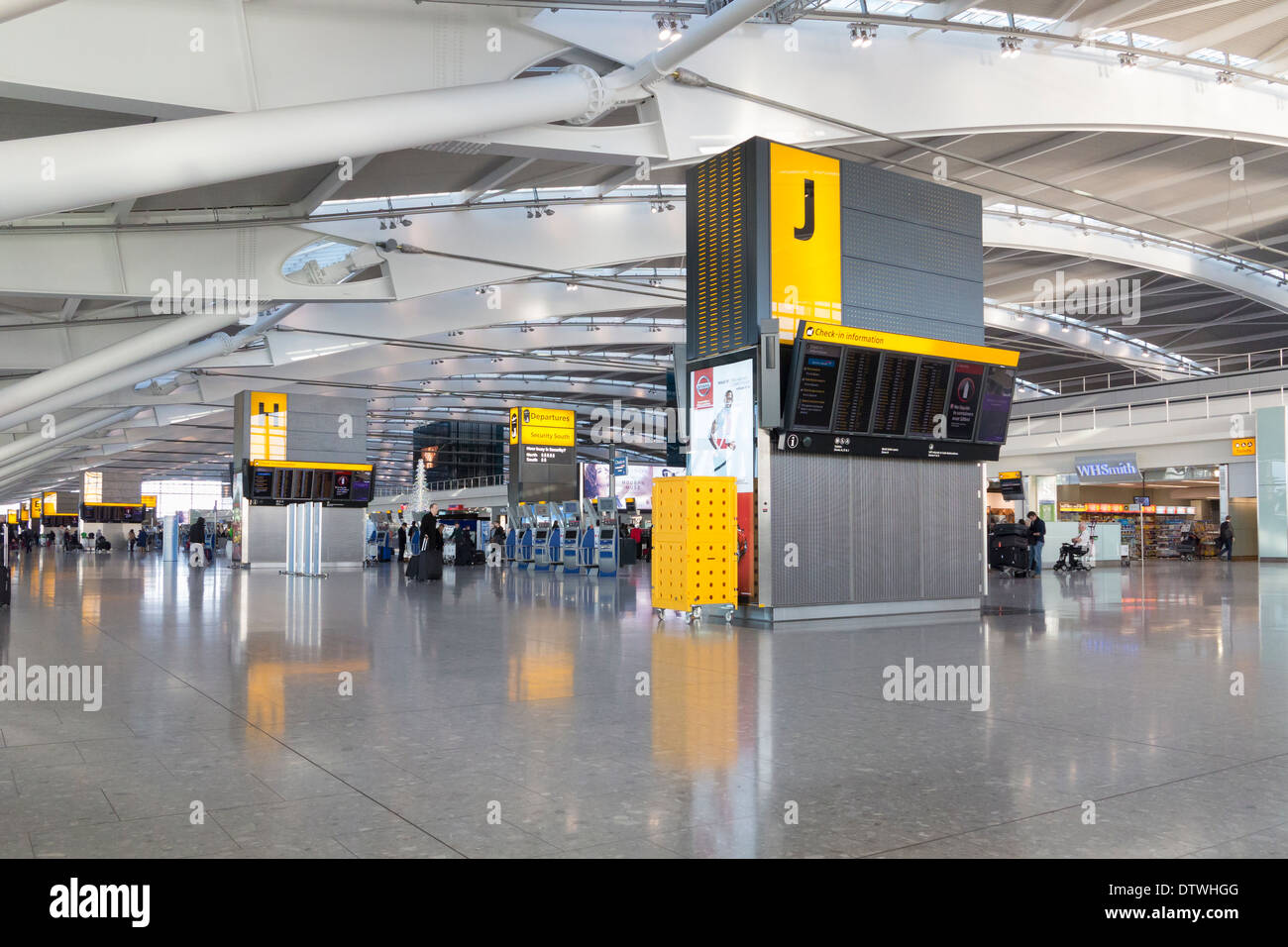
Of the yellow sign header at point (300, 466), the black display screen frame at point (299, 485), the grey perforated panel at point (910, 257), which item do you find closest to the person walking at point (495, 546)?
the black display screen frame at point (299, 485)

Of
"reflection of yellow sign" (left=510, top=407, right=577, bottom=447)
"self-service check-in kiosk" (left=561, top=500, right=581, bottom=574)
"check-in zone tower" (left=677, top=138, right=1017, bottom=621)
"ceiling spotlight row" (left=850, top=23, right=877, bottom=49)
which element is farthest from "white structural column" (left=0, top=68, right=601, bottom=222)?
"reflection of yellow sign" (left=510, top=407, right=577, bottom=447)

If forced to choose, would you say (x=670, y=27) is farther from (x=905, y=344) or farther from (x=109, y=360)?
(x=109, y=360)

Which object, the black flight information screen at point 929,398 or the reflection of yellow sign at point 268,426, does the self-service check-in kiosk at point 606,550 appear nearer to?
the reflection of yellow sign at point 268,426

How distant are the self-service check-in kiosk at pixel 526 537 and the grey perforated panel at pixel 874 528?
18.1 metres

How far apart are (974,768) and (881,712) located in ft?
4.77

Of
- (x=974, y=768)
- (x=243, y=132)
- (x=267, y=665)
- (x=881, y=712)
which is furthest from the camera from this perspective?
(x=243, y=132)

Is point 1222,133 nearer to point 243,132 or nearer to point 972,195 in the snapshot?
point 972,195

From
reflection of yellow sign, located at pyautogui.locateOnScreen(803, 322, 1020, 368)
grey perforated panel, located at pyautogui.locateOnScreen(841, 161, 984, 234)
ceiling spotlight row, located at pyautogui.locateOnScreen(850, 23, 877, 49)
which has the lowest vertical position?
reflection of yellow sign, located at pyautogui.locateOnScreen(803, 322, 1020, 368)

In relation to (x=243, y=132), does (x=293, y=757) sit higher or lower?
lower

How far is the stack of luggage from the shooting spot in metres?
24.7

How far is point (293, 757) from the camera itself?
4793 mm

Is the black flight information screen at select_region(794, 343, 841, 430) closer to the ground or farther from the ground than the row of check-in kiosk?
farther from the ground

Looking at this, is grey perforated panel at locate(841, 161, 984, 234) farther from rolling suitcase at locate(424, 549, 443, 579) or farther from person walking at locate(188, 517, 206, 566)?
person walking at locate(188, 517, 206, 566)
